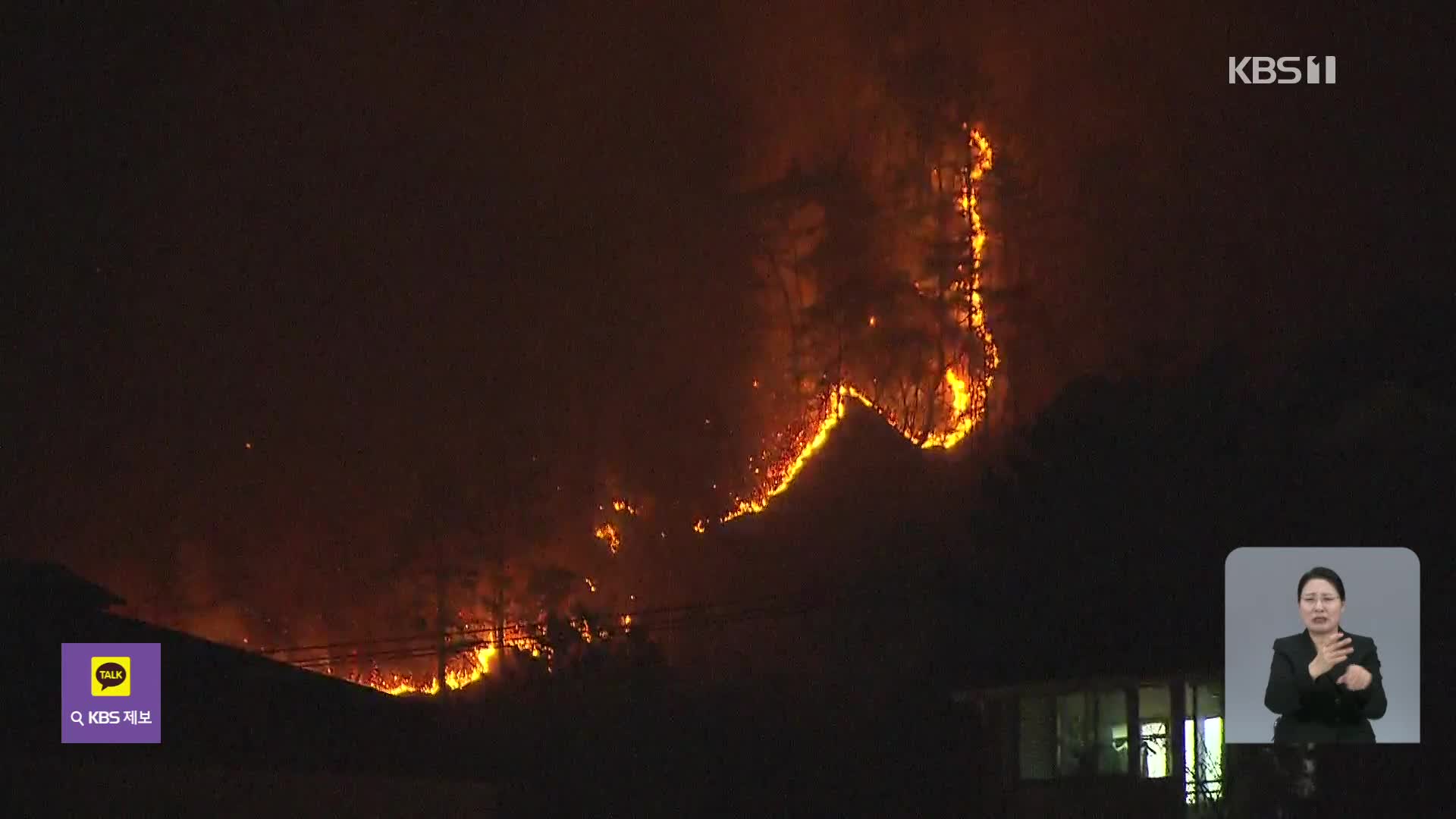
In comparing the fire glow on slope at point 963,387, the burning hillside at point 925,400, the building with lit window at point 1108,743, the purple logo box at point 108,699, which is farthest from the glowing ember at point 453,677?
the purple logo box at point 108,699

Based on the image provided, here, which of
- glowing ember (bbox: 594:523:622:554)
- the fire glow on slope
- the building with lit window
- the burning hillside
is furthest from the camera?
glowing ember (bbox: 594:523:622:554)

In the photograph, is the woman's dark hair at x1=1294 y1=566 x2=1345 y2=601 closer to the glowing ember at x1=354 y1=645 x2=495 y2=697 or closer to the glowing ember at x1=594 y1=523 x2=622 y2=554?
the glowing ember at x1=354 y1=645 x2=495 y2=697

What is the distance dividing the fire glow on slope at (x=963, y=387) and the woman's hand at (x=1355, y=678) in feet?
12.1

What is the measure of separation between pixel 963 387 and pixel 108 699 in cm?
510

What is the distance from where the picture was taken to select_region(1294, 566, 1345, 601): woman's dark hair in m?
5.14

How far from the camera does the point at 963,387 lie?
9.25m

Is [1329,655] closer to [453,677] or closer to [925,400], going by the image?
[925,400]

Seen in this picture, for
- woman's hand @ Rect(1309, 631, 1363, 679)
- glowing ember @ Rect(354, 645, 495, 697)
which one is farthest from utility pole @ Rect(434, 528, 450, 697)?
woman's hand @ Rect(1309, 631, 1363, 679)

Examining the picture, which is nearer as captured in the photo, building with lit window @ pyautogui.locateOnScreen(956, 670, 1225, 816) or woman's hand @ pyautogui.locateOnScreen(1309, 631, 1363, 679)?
woman's hand @ pyautogui.locateOnScreen(1309, 631, 1363, 679)

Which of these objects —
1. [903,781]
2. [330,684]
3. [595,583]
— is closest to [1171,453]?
[903,781]

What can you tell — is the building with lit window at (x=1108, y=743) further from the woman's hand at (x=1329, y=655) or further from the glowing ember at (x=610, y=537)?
the glowing ember at (x=610, y=537)

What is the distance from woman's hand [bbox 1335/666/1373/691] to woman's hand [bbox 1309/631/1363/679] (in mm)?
56

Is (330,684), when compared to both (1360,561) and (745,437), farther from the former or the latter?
(1360,561)

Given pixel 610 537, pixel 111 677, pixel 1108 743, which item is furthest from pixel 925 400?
pixel 111 677
